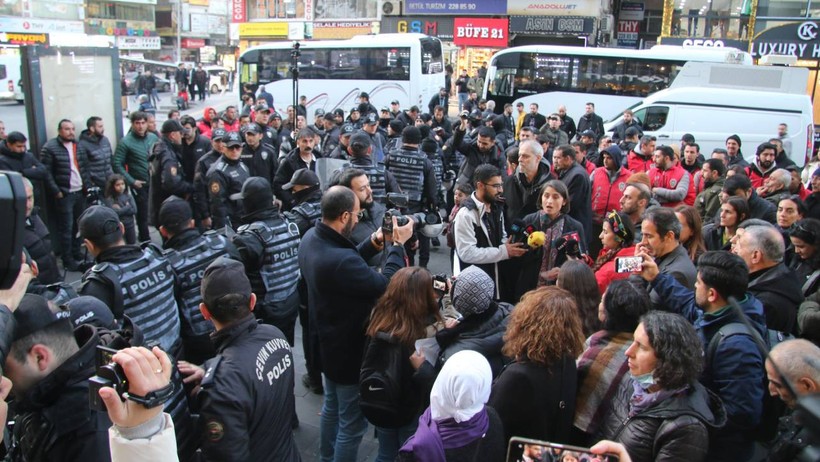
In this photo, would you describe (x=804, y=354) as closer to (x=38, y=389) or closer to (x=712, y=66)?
(x=38, y=389)

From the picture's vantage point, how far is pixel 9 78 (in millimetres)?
27375

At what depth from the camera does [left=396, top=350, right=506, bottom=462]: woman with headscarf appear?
2.38 meters

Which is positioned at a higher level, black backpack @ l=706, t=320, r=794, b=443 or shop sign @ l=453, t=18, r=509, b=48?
shop sign @ l=453, t=18, r=509, b=48

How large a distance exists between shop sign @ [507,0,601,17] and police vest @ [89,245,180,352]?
99.8 ft

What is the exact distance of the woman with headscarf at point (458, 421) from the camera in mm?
2377

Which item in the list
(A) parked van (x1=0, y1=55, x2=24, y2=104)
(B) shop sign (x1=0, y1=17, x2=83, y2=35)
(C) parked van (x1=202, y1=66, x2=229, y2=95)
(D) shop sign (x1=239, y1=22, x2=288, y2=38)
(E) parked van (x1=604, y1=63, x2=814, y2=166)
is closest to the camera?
(E) parked van (x1=604, y1=63, x2=814, y2=166)

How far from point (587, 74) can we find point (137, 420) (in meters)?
19.8

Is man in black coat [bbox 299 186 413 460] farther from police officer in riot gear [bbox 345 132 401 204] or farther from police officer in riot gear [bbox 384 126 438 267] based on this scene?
police officer in riot gear [bbox 384 126 438 267]

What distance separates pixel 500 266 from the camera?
530 centimetres

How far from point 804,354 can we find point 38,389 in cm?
301

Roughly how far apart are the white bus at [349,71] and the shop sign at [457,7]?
35.6 feet

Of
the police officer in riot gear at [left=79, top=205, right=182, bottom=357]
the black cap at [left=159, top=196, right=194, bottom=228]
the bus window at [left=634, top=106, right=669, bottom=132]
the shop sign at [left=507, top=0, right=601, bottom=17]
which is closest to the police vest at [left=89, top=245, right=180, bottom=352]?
the police officer in riot gear at [left=79, top=205, right=182, bottom=357]

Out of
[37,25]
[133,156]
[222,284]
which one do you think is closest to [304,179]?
[222,284]

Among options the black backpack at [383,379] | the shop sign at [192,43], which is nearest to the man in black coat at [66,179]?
the black backpack at [383,379]
